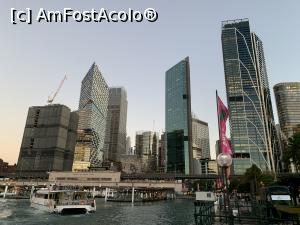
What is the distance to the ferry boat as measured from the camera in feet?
189

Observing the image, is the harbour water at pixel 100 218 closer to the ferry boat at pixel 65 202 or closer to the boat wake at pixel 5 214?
the boat wake at pixel 5 214

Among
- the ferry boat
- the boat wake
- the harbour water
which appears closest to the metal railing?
the harbour water

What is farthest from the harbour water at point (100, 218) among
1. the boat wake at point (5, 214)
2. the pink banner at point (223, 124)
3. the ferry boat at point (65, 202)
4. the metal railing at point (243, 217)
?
the pink banner at point (223, 124)

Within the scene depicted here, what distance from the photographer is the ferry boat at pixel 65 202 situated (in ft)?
189

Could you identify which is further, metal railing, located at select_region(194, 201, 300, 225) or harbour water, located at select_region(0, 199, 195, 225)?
harbour water, located at select_region(0, 199, 195, 225)

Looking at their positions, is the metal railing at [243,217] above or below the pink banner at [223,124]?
below

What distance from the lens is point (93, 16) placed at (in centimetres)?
2936

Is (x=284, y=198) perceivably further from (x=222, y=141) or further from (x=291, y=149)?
(x=291, y=149)

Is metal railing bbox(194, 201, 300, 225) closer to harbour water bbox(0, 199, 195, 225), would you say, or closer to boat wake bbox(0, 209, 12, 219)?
harbour water bbox(0, 199, 195, 225)

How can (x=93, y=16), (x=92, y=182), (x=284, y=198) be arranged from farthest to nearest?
(x=92, y=182) < (x=284, y=198) < (x=93, y=16)

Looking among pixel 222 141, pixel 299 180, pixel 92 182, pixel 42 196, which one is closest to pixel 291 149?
pixel 299 180

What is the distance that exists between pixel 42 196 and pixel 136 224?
3673 cm

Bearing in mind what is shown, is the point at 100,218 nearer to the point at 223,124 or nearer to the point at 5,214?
the point at 5,214

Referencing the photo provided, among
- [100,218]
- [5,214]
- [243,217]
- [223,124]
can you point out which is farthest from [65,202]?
[243,217]
